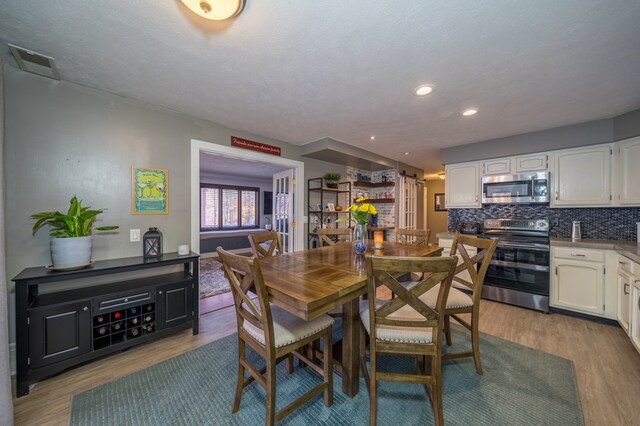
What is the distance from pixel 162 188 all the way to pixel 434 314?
2.84m

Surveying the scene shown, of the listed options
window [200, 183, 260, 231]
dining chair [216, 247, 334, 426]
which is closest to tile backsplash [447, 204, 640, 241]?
dining chair [216, 247, 334, 426]

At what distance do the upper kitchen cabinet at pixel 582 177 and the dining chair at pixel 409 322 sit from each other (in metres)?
3.21

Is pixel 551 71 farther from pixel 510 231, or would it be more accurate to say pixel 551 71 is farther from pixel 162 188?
pixel 162 188

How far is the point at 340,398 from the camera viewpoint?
1621mm

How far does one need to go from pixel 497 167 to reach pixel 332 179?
2.58 metres

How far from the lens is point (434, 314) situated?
52.4 inches

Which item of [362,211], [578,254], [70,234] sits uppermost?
[362,211]

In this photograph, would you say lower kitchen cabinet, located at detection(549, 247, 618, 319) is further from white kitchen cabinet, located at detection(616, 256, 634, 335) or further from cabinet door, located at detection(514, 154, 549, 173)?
cabinet door, located at detection(514, 154, 549, 173)

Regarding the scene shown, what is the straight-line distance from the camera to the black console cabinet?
172 centimetres

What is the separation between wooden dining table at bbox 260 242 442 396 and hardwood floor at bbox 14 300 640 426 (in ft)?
1.13

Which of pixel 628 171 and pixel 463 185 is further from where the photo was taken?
pixel 463 185

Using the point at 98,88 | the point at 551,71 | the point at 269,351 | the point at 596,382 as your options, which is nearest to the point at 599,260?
the point at 596,382

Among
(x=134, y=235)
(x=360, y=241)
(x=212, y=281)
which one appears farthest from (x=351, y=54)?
(x=212, y=281)

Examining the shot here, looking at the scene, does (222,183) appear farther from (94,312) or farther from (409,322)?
(409,322)
